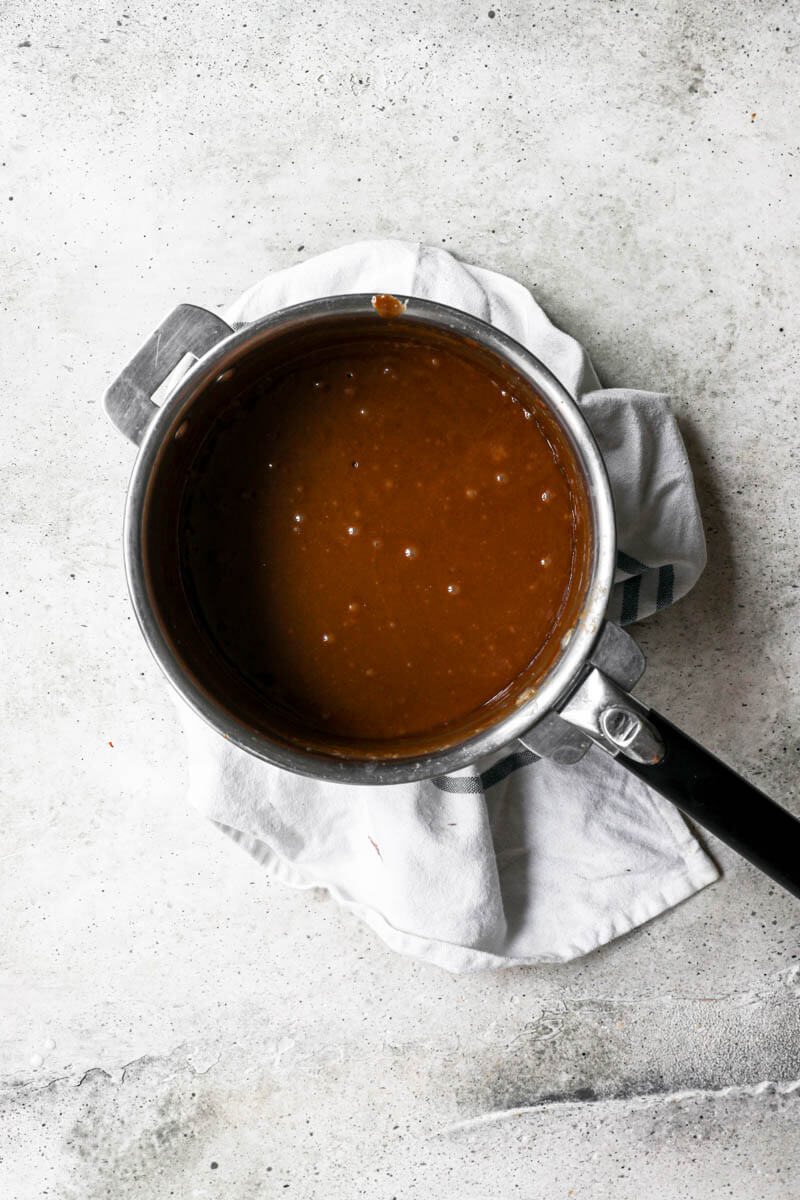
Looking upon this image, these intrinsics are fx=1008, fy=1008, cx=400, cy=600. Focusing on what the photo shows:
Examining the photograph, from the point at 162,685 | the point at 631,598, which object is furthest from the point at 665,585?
the point at 162,685

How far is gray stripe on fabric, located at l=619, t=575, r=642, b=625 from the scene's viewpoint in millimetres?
954

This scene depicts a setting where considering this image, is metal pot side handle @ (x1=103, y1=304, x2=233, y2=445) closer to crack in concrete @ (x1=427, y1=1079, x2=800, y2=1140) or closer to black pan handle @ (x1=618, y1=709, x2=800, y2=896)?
black pan handle @ (x1=618, y1=709, x2=800, y2=896)

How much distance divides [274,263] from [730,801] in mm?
664

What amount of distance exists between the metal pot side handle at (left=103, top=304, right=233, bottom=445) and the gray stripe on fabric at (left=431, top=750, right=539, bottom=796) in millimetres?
426

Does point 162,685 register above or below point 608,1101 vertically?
above

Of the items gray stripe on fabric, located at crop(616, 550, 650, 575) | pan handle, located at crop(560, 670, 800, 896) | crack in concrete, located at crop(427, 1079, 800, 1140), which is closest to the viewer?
pan handle, located at crop(560, 670, 800, 896)

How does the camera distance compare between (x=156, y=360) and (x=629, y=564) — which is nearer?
(x=156, y=360)

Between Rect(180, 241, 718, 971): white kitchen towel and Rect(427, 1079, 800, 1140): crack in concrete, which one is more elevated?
Rect(180, 241, 718, 971): white kitchen towel

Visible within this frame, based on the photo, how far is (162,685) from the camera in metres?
1.02

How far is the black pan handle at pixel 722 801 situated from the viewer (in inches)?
29.0

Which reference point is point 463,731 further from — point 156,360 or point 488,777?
point 156,360

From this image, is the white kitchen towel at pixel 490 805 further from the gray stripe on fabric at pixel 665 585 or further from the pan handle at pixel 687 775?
the pan handle at pixel 687 775

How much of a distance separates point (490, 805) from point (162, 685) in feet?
1.14

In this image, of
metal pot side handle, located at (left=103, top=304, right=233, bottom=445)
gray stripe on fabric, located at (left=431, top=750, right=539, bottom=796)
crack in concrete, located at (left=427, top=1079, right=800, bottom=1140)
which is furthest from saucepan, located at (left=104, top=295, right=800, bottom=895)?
crack in concrete, located at (left=427, top=1079, right=800, bottom=1140)
